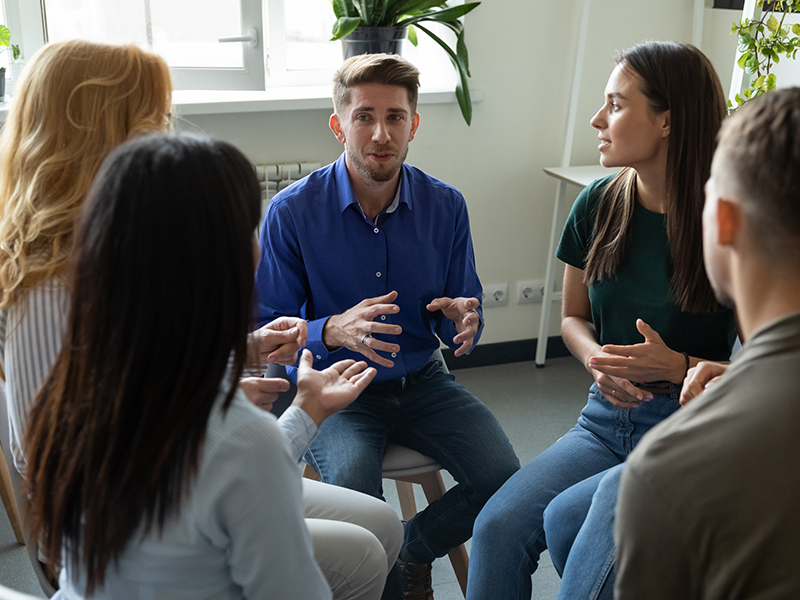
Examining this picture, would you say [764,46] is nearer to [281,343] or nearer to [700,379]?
[700,379]

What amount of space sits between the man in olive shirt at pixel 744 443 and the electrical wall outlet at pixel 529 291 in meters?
2.49

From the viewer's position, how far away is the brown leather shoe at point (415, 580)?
1.76 metres

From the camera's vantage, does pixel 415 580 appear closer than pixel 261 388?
No

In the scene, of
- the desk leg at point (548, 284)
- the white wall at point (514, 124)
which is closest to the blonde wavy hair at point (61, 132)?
the white wall at point (514, 124)

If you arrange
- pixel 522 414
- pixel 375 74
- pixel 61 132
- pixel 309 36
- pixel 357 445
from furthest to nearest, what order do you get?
pixel 309 36 < pixel 522 414 < pixel 375 74 < pixel 357 445 < pixel 61 132

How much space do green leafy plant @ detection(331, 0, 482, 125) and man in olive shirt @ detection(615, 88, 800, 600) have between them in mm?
1939

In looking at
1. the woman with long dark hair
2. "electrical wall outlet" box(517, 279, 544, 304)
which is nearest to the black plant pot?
"electrical wall outlet" box(517, 279, 544, 304)

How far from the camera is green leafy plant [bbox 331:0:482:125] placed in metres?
2.55

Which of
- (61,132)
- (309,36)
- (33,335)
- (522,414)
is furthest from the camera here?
(309,36)

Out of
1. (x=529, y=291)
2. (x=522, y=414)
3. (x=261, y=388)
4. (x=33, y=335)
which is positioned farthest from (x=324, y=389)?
(x=529, y=291)

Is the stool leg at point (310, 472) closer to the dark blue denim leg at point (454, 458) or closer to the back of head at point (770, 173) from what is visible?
the dark blue denim leg at point (454, 458)

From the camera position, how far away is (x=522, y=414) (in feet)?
9.53

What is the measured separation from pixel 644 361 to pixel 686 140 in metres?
0.48

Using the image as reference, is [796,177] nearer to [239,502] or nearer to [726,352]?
[239,502]
